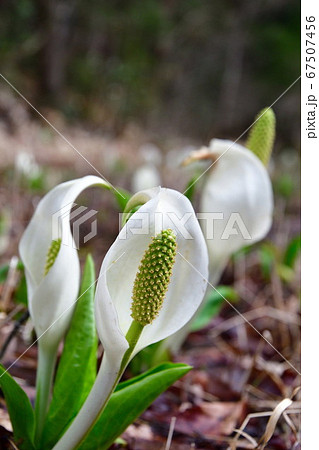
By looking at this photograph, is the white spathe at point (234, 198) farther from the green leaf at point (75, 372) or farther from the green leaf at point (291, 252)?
the green leaf at point (291, 252)

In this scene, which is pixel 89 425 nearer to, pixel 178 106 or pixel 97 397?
pixel 97 397

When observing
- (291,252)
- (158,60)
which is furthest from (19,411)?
(158,60)

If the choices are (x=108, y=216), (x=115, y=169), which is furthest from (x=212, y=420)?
(x=115, y=169)

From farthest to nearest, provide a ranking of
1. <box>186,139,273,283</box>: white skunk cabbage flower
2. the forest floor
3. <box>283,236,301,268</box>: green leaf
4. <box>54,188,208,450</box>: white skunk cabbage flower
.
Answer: <box>283,236,301,268</box>: green leaf, <box>186,139,273,283</box>: white skunk cabbage flower, the forest floor, <box>54,188,208,450</box>: white skunk cabbage flower

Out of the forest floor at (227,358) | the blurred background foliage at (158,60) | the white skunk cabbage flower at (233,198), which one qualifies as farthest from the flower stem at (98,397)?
the blurred background foliage at (158,60)

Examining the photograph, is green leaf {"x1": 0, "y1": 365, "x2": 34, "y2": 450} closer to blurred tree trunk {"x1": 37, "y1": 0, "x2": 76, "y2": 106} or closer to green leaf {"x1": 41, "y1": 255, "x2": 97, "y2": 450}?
green leaf {"x1": 41, "y1": 255, "x2": 97, "y2": 450}

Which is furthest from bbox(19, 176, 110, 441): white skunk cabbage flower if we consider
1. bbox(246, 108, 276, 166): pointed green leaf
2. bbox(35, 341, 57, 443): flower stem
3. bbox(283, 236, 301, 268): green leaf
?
bbox(283, 236, 301, 268): green leaf
